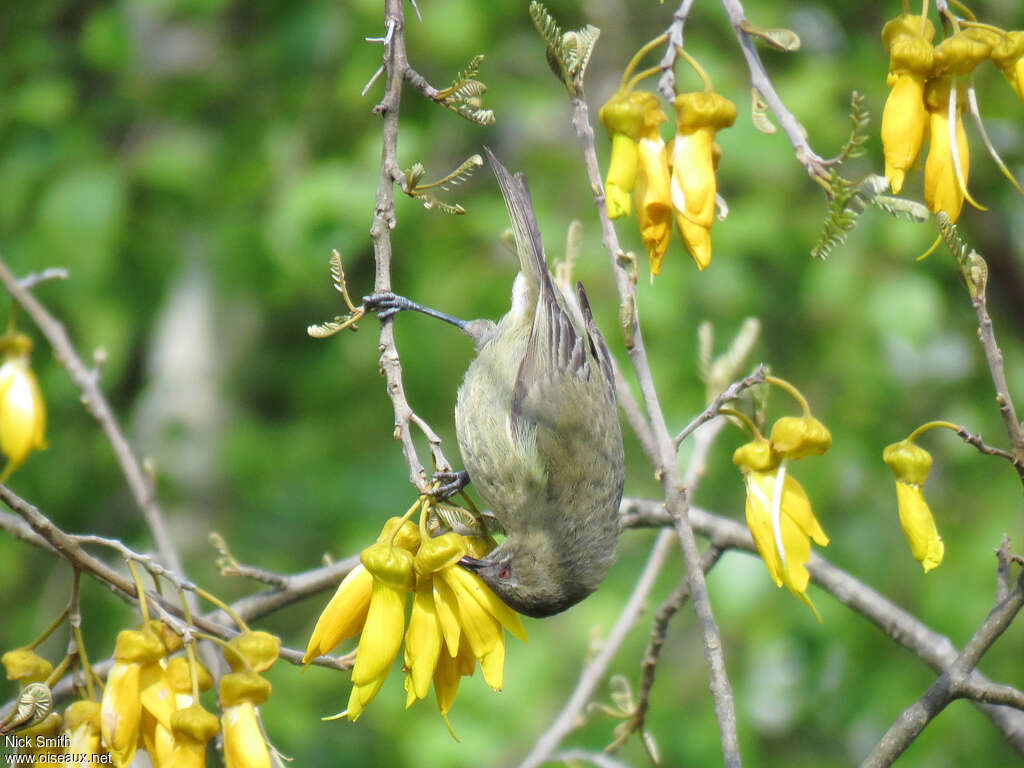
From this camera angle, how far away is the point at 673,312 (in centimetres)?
512

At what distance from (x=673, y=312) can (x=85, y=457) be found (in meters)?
3.74

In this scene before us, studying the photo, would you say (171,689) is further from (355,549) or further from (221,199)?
(221,199)

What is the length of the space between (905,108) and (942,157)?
0.11 m

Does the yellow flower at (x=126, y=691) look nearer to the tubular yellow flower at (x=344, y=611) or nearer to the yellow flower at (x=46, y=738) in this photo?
the yellow flower at (x=46, y=738)

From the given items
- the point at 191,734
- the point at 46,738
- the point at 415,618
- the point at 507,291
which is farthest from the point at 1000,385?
the point at 507,291

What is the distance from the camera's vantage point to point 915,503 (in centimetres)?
204

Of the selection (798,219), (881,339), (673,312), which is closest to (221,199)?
(673,312)

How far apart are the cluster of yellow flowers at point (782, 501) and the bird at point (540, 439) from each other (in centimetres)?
65

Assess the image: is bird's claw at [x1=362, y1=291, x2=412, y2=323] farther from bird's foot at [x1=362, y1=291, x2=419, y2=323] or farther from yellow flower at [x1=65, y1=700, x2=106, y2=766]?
yellow flower at [x1=65, y1=700, x2=106, y2=766]

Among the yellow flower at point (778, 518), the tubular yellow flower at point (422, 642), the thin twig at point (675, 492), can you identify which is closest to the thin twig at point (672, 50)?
the thin twig at point (675, 492)

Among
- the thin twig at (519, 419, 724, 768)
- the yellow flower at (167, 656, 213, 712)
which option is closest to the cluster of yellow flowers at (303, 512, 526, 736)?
the yellow flower at (167, 656, 213, 712)

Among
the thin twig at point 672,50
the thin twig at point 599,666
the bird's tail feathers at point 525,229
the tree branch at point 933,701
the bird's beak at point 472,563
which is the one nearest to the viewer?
the tree branch at point 933,701

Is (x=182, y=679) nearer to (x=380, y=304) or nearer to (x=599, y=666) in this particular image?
(x=380, y=304)

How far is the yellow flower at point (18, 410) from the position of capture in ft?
9.05
